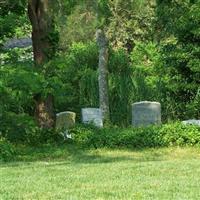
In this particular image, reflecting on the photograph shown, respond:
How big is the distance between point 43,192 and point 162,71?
1526 cm

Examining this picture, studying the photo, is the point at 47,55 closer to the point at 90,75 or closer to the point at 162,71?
the point at 162,71

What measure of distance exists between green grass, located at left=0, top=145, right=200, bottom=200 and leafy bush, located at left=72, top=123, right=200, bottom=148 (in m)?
1.59

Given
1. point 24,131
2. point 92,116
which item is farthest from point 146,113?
point 24,131

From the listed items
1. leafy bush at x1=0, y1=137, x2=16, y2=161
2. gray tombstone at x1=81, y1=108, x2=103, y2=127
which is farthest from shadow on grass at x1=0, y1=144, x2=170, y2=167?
gray tombstone at x1=81, y1=108, x2=103, y2=127

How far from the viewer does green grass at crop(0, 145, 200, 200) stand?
8.83 metres

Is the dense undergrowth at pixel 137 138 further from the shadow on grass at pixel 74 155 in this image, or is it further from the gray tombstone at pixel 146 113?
the gray tombstone at pixel 146 113

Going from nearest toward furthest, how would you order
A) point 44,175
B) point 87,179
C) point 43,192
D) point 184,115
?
point 43,192, point 87,179, point 44,175, point 184,115

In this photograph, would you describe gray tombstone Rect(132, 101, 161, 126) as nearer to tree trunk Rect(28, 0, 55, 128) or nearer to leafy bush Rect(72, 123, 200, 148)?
leafy bush Rect(72, 123, 200, 148)

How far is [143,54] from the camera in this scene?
112ft

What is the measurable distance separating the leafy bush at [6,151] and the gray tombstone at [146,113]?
6.52 metres

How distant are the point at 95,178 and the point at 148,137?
767 cm

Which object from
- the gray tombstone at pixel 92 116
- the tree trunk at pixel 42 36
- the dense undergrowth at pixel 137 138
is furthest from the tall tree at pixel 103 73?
the dense undergrowth at pixel 137 138

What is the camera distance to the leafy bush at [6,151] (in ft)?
51.8

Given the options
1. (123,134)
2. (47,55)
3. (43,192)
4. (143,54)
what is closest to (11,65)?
(47,55)
